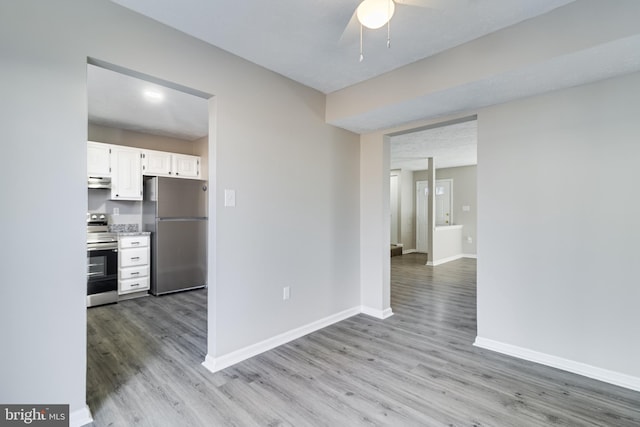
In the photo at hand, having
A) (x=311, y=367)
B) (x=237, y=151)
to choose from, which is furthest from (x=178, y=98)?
(x=311, y=367)

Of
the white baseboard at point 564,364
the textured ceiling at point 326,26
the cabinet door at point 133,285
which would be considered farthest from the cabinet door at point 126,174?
the white baseboard at point 564,364

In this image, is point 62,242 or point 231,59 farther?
point 231,59

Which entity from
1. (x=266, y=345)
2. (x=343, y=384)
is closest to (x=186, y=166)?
(x=266, y=345)

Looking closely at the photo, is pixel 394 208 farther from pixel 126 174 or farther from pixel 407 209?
pixel 126 174

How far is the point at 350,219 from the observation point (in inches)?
141

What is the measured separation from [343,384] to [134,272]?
3687 mm

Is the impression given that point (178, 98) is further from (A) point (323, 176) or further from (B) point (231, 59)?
(A) point (323, 176)

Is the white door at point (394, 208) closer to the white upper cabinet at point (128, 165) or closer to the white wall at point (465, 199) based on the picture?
Answer: the white wall at point (465, 199)

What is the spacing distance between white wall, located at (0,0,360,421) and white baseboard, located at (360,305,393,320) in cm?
37

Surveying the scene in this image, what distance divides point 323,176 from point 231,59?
1.44m

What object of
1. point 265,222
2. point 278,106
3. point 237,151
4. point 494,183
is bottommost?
point 265,222

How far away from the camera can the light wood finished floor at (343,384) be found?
177 cm

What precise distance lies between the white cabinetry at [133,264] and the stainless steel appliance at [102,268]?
11 cm

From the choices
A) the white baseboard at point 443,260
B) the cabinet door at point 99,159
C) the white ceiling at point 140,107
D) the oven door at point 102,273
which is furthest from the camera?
the white baseboard at point 443,260
